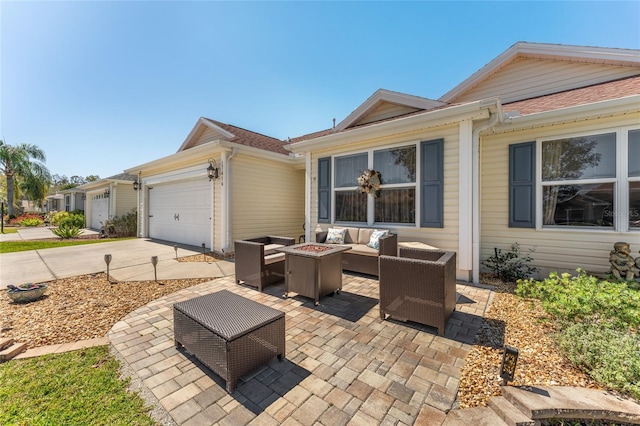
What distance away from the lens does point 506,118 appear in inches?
196

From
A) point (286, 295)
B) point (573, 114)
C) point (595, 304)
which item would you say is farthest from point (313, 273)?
point (573, 114)

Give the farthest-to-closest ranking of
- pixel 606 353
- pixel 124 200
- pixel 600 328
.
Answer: pixel 124 200 < pixel 600 328 < pixel 606 353

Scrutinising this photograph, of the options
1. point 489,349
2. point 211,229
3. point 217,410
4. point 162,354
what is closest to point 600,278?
point 489,349

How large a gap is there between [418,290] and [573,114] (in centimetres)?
471

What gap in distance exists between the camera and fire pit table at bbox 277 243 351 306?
11.9 ft

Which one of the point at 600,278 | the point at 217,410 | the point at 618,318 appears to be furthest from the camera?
the point at 600,278

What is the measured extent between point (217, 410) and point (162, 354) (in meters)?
1.07

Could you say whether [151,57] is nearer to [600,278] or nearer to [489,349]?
[489,349]

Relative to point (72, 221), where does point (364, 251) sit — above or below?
below

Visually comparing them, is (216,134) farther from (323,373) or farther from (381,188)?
(323,373)

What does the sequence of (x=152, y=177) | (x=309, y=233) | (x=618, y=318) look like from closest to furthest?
(x=618, y=318)
(x=309, y=233)
(x=152, y=177)

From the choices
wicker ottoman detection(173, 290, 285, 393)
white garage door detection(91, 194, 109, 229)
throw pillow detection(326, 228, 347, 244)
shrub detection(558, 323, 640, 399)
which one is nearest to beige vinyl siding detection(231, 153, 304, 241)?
throw pillow detection(326, 228, 347, 244)

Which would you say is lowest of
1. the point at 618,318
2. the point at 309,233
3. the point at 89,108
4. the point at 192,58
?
the point at 618,318

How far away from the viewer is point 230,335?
6.37 ft
